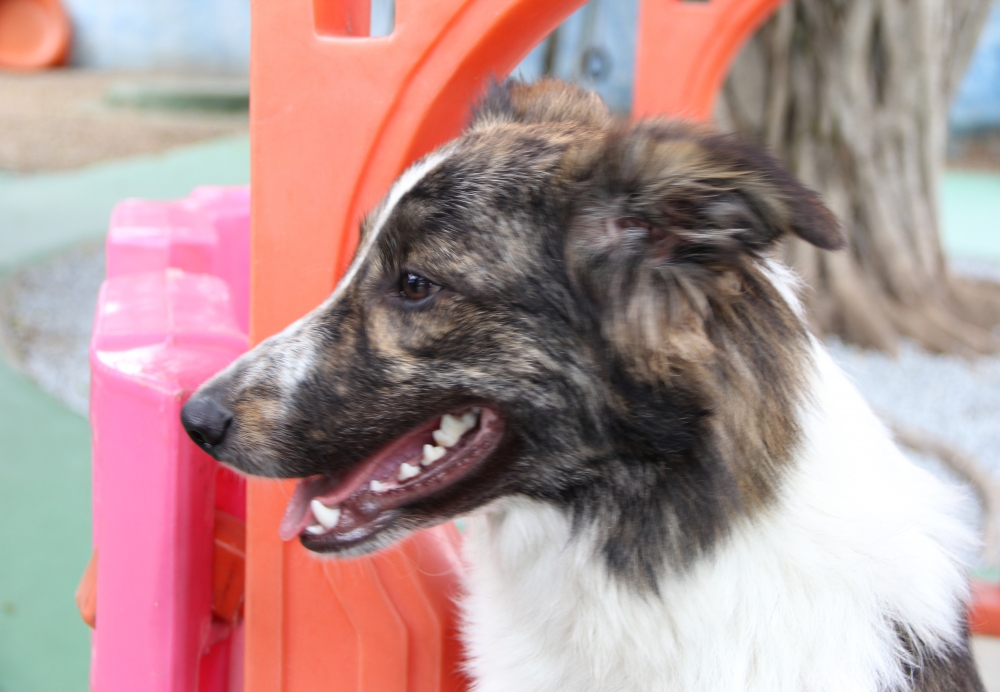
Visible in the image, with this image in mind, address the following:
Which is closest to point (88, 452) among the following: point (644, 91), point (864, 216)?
point (644, 91)

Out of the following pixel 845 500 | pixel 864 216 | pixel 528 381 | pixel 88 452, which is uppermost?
pixel 528 381

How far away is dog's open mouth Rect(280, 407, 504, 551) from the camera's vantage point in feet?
5.11

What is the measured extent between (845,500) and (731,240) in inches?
21.2

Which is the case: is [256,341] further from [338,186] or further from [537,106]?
[537,106]

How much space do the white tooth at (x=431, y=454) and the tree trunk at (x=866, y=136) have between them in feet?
13.8

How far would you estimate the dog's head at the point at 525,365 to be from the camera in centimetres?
146

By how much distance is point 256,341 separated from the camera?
1.73m

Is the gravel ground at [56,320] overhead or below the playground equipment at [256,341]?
below

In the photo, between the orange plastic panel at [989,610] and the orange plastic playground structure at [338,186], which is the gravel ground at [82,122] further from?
the orange plastic panel at [989,610]

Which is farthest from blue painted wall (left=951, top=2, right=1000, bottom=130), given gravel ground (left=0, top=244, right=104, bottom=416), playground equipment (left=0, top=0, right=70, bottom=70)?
playground equipment (left=0, top=0, right=70, bottom=70)

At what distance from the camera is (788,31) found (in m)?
5.34

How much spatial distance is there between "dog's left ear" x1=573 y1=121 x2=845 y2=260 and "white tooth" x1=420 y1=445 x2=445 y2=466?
1.59ft

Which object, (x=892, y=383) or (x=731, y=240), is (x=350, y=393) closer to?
(x=731, y=240)

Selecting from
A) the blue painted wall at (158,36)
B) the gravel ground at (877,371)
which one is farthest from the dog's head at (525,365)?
the blue painted wall at (158,36)
